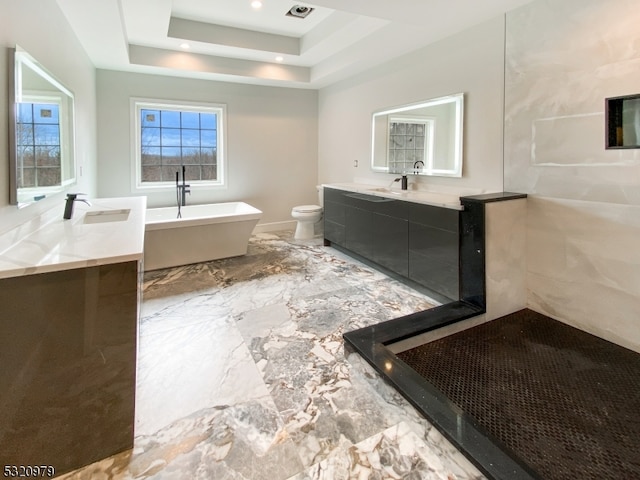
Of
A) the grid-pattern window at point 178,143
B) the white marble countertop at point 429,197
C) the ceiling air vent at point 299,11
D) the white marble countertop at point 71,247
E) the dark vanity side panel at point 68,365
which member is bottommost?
the dark vanity side panel at point 68,365

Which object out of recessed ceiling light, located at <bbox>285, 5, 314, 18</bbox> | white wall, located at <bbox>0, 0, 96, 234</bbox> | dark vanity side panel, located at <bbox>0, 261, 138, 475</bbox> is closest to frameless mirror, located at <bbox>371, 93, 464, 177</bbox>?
recessed ceiling light, located at <bbox>285, 5, 314, 18</bbox>

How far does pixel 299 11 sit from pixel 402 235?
2693mm

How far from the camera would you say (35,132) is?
2092mm

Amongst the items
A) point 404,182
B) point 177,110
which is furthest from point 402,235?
point 177,110

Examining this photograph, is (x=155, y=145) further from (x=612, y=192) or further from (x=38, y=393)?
(x=612, y=192)

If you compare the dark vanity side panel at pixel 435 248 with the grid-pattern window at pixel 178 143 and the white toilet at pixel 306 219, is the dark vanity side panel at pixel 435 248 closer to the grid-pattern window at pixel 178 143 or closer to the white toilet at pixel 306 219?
the white toilet at pixel 306 219

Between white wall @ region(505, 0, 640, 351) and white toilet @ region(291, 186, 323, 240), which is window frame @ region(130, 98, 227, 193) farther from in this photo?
white wall @ region(505, 0, 640, 351)

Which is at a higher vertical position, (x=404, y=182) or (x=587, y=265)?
(x=404, y=182)

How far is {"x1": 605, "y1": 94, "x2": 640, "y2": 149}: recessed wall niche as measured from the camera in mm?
2262

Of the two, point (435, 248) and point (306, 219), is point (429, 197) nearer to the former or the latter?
point (435, 248)

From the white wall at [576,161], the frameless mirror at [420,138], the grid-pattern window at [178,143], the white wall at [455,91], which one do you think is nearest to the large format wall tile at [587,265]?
the white wall at [576,161]

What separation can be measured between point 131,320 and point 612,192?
9.64ft

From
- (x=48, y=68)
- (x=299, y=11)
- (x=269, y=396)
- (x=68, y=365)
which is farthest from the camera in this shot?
(x=299, y=11)

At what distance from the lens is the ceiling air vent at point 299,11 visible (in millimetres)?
3842
